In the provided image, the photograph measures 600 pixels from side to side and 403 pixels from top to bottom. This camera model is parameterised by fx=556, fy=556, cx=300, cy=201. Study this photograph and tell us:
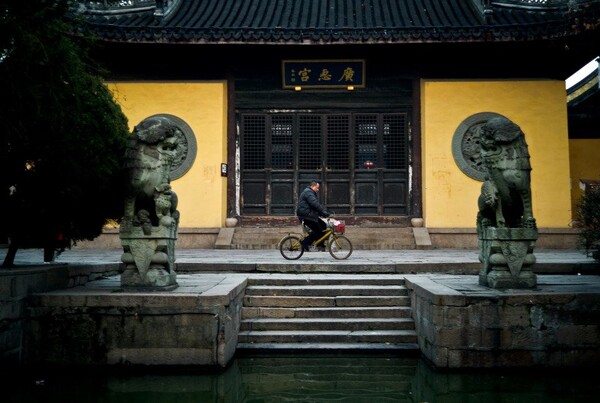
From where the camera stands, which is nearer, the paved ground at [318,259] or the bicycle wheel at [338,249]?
the paved ground at [318,259]

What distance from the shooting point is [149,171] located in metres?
5.60

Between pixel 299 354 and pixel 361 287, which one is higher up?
pixel 361 287

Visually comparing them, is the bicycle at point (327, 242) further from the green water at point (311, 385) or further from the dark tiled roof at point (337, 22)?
the dark tiled roof at point (337, 22)

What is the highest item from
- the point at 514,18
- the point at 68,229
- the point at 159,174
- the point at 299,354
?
the point at 514,18

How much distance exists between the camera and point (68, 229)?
20.7 ft

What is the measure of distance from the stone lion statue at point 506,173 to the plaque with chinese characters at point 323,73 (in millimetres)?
7144

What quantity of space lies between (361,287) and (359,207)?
5.93m

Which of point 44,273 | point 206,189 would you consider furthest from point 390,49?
point 44,273

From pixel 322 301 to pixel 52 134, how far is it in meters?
3.49

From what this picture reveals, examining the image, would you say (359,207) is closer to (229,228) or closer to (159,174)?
(229,228)

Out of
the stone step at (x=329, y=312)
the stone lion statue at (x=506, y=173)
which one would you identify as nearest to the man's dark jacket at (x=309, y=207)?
the stone step at (x=329, y=312)

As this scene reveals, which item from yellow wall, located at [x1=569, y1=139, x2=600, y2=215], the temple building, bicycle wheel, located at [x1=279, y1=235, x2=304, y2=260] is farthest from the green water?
yellow wall, located at [x1=569, y1=139, x2=600, y2=215]

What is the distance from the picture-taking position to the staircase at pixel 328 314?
602cm

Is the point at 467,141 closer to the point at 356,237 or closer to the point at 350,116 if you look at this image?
the point at 350,116
